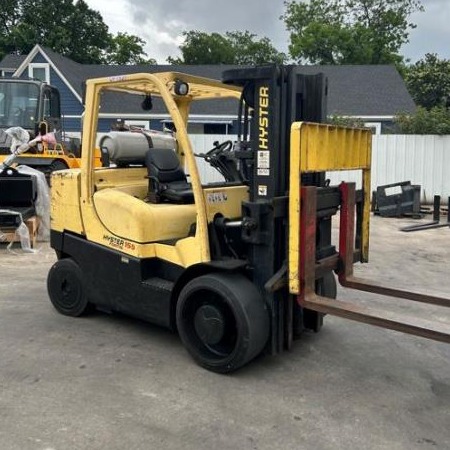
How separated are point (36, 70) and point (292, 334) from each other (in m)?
24.6

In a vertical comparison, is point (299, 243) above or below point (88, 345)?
above

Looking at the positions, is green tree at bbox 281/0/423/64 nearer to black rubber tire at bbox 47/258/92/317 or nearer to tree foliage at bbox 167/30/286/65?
tree foliage at bbox 167/30/286/65

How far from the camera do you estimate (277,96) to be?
4.07m

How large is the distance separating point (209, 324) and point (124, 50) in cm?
4515

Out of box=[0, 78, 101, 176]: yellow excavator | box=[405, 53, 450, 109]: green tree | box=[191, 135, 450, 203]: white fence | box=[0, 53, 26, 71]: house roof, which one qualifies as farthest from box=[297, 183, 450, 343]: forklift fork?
box=[405, 53, 450, 109]: green tree

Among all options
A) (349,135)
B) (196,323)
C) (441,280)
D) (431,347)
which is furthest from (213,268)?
(441,280)

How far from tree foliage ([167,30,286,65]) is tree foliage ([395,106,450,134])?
99.8 feet

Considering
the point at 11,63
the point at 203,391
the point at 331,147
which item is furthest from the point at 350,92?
the point at 203,391

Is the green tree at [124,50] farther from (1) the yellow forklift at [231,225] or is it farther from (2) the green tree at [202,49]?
(1) the yellow forklift at [231,225]

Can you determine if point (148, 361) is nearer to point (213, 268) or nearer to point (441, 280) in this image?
point (213, 268)

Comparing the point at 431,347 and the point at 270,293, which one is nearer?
the point at 270,293

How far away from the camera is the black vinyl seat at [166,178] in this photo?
4895mm

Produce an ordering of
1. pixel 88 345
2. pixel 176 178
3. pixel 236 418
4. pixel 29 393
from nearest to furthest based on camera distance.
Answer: pixel 236 418
pixel 29 393
pixel 88 345
pixel 176 178

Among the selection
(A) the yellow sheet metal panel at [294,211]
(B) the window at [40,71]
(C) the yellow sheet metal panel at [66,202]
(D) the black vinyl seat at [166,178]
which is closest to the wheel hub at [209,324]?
(A) the yellow sheet metal panel at [294,211]
